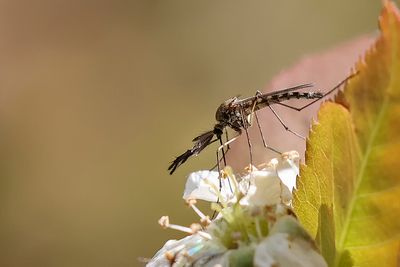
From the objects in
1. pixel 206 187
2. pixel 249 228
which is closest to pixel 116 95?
pixel 206 187

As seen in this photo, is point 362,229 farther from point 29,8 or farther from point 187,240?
point 29,8

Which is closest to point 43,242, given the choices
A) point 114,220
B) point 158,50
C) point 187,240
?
point 114,220

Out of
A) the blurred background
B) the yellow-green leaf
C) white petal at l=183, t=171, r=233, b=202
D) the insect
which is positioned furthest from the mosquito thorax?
the blurred background

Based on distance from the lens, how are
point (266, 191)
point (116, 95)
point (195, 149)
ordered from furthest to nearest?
point (116, 95)
point (195, 149)
point (266, 191)

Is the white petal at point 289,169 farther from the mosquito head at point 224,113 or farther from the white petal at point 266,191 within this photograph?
the mosquito head at point 224,113

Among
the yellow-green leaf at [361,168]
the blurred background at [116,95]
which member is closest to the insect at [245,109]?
the yellow-green leaf at [361,168]

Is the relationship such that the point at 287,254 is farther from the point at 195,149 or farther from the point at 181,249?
the point at 195,149
